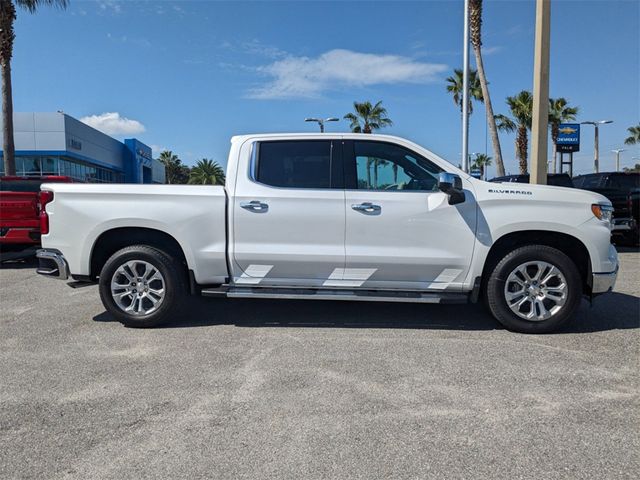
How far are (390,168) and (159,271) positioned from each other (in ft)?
8.72

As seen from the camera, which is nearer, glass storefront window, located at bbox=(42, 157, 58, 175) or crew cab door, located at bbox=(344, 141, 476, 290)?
crew cab door, located at bbox=(344, 141, 476, 290)

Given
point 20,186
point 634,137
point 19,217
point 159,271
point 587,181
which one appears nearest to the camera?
point 159,271

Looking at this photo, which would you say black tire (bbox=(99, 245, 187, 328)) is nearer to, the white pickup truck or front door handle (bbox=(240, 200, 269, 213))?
the white pickup truck

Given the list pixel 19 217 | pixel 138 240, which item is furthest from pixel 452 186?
pixel 19 217

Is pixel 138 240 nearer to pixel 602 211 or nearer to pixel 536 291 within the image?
pixel 536 291

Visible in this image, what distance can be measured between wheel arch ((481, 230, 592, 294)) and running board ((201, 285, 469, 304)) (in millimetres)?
458

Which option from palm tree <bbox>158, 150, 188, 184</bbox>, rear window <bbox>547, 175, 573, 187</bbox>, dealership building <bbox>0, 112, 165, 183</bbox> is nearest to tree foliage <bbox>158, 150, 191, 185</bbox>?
palm tree <bbox>158, 150, 188, 184</bbox>

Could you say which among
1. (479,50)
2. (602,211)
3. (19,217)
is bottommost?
(19,217)

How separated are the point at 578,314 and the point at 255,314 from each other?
3.80 metres

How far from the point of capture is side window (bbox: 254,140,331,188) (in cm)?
532

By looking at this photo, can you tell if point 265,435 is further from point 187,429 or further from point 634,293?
point 634,293

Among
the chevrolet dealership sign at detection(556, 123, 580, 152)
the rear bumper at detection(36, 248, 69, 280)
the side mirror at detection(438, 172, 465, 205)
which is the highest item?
the chevrolet dealership sign at detection(556, 123, 580, 152)

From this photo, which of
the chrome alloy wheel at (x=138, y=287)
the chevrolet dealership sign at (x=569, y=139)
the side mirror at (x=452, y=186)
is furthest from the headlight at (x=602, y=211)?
the chevrolet dealership sign at (x=569, y=139)

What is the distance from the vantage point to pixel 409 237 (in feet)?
16.8
